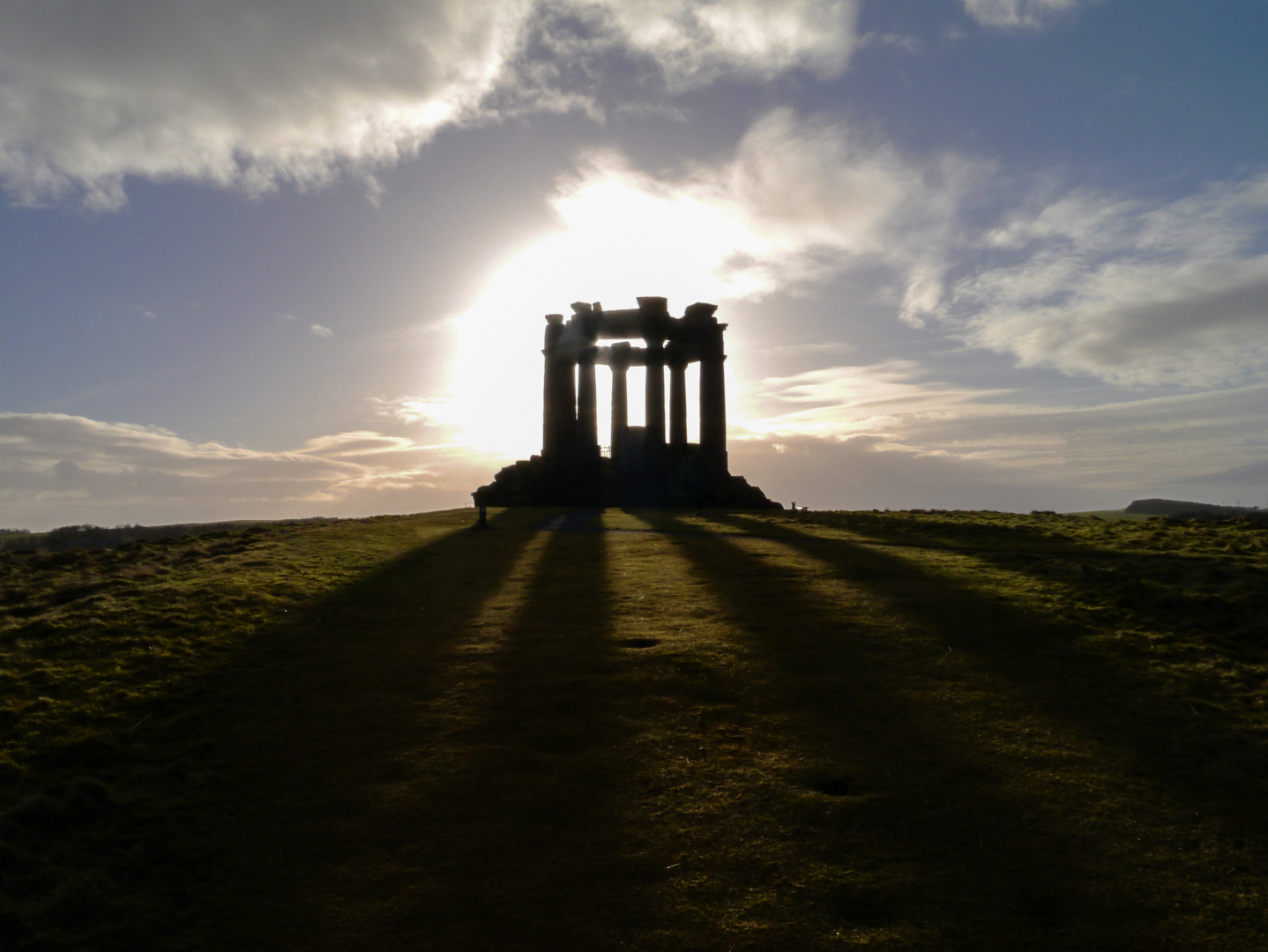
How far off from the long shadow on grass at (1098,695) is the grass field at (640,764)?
6 cm

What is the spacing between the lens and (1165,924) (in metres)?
6.24

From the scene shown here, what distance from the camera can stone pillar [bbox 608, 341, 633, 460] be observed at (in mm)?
47219

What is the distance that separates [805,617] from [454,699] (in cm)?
576

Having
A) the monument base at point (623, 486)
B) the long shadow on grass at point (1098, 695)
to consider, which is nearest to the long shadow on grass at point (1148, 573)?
the long shadow on grass at point (1098, 695)

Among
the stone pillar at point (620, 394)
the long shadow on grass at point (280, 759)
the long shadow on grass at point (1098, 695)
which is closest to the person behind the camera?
the long shadow on grass at point (280, 759)

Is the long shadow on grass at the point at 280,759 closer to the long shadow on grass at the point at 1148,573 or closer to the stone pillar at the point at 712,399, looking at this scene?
the long shadow on grass at the point at 1148,573

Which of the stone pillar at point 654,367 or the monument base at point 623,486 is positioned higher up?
the stone pillar at point 654,367

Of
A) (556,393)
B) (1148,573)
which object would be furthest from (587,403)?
(1148,573)

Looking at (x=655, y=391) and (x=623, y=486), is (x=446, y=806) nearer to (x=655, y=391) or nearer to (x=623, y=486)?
(x=623, y=486)

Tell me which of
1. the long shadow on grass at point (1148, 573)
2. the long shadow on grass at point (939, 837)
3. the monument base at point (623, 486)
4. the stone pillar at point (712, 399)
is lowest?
the long shadow on grass at point (939, 837)

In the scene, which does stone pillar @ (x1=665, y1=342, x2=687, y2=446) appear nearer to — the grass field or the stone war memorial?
the stone war memorial

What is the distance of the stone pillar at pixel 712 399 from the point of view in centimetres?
4344

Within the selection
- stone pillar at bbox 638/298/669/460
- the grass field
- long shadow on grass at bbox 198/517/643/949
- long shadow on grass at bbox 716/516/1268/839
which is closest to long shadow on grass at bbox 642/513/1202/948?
the grass field

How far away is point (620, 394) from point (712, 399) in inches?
272
